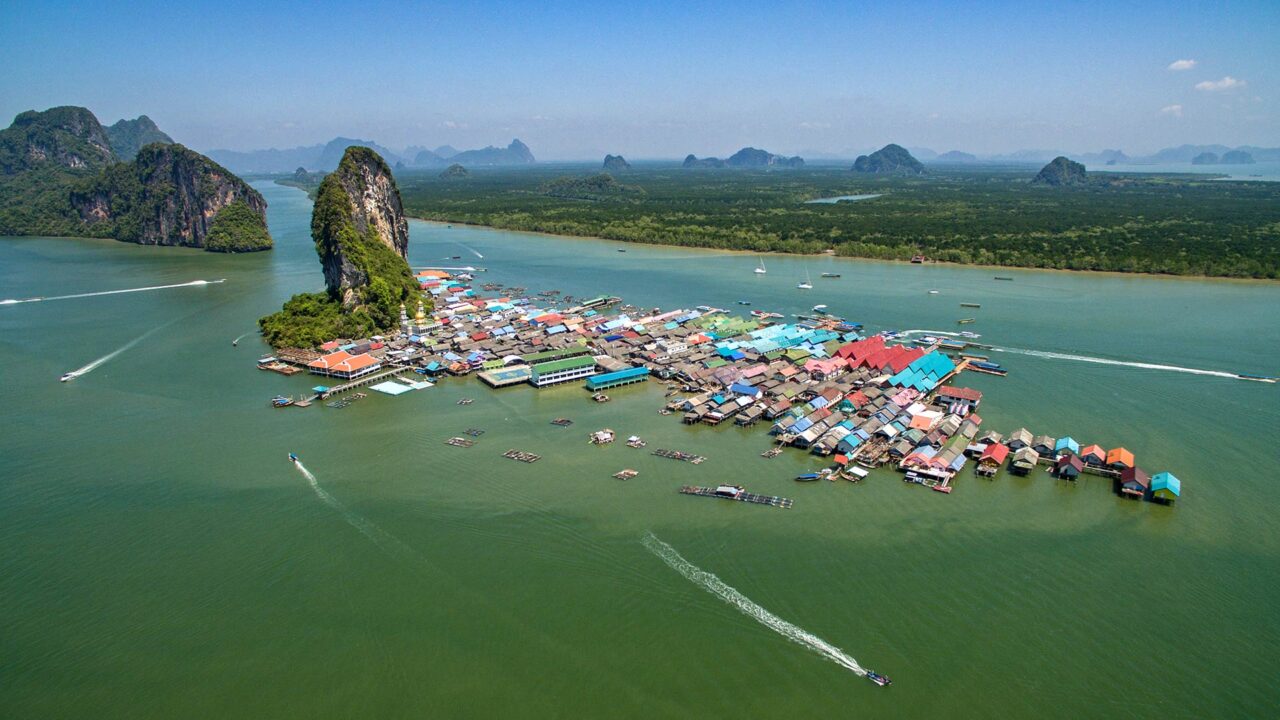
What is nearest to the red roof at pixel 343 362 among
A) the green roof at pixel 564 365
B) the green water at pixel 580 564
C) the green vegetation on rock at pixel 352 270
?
the green water at pixel 580 564

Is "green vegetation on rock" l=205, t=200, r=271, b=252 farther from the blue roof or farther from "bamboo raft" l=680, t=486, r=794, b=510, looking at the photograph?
the blue roof

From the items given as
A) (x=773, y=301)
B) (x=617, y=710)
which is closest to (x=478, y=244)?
(x=773, y=301)

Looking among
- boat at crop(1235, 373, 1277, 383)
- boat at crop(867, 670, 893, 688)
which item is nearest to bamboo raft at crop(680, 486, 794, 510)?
boat at crop(867, 670, 893, 688)

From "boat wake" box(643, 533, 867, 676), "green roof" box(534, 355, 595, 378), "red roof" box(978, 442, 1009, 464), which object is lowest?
"boat wake" box(643, 533, 867, 676)

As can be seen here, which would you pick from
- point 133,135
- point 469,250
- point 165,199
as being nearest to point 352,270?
point 469,250

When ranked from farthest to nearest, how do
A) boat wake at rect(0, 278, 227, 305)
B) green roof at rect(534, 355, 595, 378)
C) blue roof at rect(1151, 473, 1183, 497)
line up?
boat wake at rect(0, 278, 227, 305), green roof at rect(534, 355, 595, 378), blue roof at rect(1151, 473, 1183, 497)

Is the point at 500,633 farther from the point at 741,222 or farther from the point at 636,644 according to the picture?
the point at 741,222

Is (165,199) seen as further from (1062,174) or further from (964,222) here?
(1062,174)
